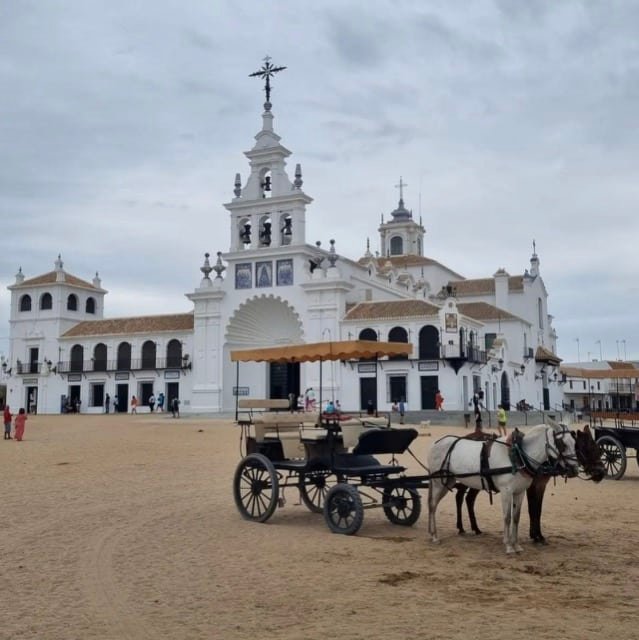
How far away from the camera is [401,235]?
215ft

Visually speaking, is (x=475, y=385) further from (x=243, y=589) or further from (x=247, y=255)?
(x=243, y=589)

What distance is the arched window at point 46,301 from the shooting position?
180ft

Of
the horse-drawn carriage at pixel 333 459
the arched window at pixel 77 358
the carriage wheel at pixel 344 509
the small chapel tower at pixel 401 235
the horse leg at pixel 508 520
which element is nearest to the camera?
the horse leg at pixel 508 520

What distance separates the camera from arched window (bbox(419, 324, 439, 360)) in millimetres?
40781

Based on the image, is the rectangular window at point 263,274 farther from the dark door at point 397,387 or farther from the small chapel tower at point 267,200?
the dark door at point 397,387

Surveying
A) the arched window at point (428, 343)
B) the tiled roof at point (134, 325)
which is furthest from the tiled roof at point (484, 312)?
the tiled roof at point (134, 325)

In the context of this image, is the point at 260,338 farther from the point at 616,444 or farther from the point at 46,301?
the point at 616,444

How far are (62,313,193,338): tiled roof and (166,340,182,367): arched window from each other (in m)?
0.95

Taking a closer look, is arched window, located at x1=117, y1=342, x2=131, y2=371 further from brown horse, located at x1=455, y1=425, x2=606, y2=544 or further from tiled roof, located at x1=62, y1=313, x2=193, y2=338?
brown horse, located at x1=455, y1=425, x2=606, y2=544

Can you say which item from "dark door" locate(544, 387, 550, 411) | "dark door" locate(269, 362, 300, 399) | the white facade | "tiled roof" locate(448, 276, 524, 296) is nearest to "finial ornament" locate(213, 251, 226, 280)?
the white facade

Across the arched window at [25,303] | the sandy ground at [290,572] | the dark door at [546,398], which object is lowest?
the sandy ground at [290,572]

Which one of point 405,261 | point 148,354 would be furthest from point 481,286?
point 148,354

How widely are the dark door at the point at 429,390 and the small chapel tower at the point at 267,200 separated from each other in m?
10.6

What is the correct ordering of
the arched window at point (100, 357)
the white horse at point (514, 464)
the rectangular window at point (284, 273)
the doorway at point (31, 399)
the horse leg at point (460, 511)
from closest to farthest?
the white horse at point (514, 464) → the horse leg at point (460, 511) → the rectangular window at point (284, 273) → the arched window at point (100, 357) → the doorway at point (31, 399)
